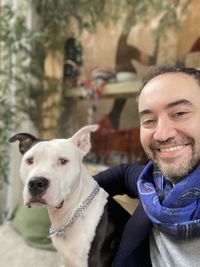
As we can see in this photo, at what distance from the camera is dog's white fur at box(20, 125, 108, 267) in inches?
41.3

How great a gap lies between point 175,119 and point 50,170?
1.38ft

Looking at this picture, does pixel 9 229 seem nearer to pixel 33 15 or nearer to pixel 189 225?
pixel 189 225

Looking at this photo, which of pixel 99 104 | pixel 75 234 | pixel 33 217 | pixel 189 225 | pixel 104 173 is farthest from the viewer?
pixel 99 104

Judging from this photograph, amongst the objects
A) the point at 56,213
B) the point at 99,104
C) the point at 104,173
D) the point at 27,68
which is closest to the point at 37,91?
the point at 27,68

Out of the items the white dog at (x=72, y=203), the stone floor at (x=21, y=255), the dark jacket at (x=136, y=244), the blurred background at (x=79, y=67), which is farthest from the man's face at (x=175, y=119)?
the blurred background at (x=79, y=67)

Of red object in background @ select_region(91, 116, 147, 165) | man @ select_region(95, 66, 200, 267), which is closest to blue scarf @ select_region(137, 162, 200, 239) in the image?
man @ select_region(95, 66, 200, 267)

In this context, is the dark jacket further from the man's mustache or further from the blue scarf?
the man's mustache

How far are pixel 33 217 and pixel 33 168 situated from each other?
2.79 ft

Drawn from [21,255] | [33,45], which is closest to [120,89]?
[33,45]

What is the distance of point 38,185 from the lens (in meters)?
1.02

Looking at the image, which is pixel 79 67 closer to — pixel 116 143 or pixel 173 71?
pixel 116 143

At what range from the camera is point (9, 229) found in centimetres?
197

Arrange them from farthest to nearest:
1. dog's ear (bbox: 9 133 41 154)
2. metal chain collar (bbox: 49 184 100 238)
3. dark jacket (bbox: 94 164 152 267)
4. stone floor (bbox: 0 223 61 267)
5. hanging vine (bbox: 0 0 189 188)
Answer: hanging vine (bbox: 0 0 189 188) < stone floor (bbox: 0 223 61 267) < dog's ear (bbox: 9 133 41 154) < metal chain collar (bbox: 49 184 100 238) < dark jacket (bbox: 94 164 152 267)

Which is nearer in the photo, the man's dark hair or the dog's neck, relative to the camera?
the man's dark hair
